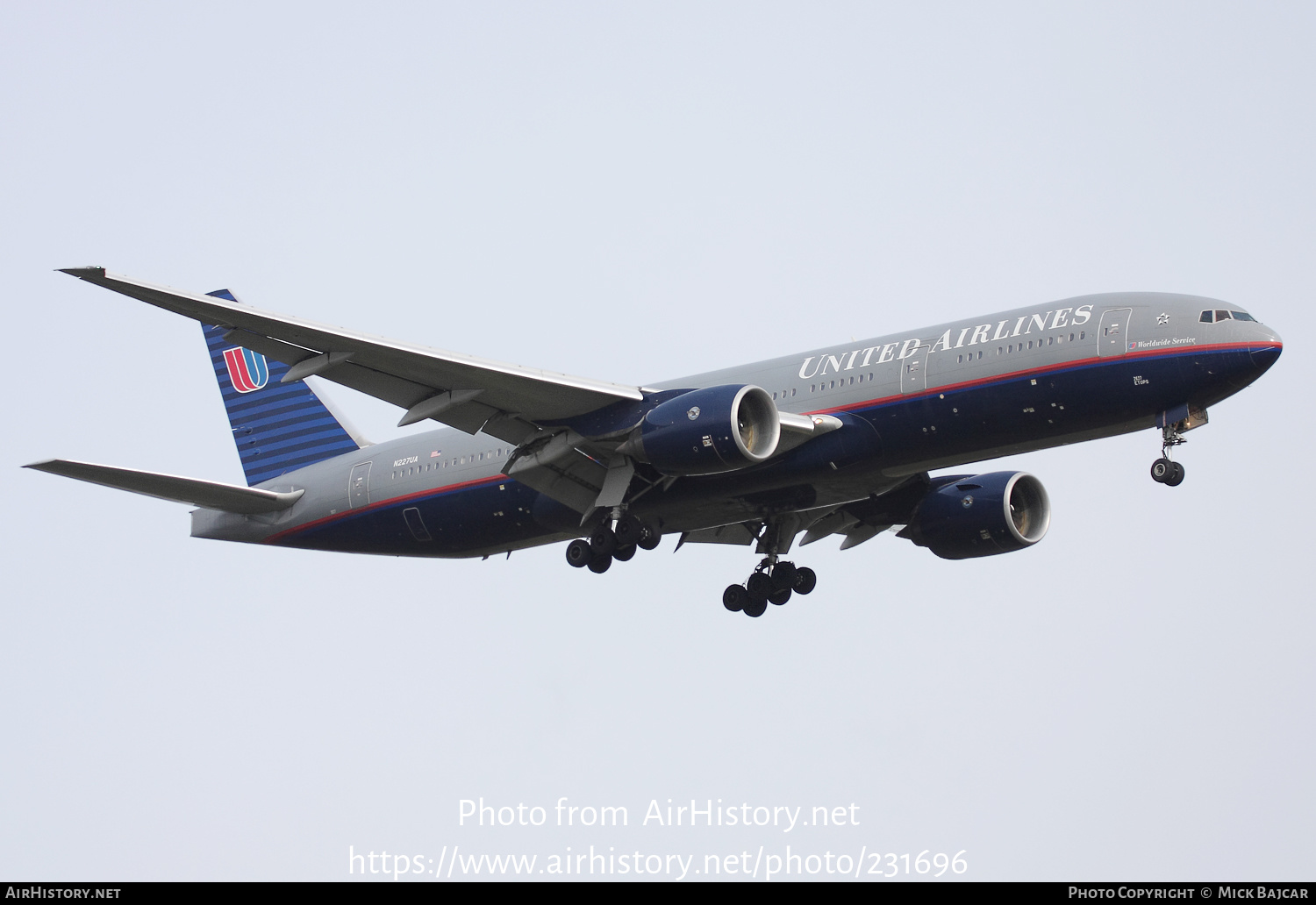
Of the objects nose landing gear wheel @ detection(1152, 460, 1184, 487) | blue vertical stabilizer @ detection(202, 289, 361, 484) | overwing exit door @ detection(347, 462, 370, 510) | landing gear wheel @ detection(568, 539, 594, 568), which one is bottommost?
landing gear wheel @ detection(568, 539, 594, 568)

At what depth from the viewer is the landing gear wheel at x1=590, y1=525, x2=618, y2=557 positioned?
3306 cm

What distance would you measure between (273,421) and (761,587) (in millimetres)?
12900

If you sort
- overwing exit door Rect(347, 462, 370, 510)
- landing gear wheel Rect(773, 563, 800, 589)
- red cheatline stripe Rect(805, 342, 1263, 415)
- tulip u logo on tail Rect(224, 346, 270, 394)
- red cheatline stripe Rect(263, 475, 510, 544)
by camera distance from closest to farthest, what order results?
red cheatline stripe Rect(805, 342, 1263, 415) → red cheatline stripe Rect(263, 475, 510, 544) → landing gear wheel Rect(773, 563, 800, 589) → overwing exit door Rect(347, 462, 370, 510) → tulip u logo on tail Rect(224, 346, 270, 394)

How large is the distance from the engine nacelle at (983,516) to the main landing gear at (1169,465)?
587cm

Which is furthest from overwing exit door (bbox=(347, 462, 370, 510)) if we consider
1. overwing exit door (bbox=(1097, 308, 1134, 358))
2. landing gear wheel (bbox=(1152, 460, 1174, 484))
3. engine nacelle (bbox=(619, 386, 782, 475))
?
landing gear wheel (bbox=(1152, 460, 1174, 484))

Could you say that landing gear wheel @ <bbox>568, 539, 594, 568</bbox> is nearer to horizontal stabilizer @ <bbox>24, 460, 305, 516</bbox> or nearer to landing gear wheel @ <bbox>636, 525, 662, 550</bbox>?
landing gear wheel @ <bbox>636, 525, 662, 550</bbox>

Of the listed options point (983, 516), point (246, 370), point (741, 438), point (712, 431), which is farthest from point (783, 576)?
point (246, 370)

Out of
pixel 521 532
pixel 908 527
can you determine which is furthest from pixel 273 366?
pixel 908 527

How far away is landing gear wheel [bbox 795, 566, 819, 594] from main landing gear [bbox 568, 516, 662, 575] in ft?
15.1

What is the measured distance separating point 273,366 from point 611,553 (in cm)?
1312

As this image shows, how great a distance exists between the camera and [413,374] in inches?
1221

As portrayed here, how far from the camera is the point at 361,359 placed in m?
30.3

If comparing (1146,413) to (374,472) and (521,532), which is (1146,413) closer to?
(521,532)

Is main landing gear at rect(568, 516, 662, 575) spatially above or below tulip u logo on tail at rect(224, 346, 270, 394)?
below
